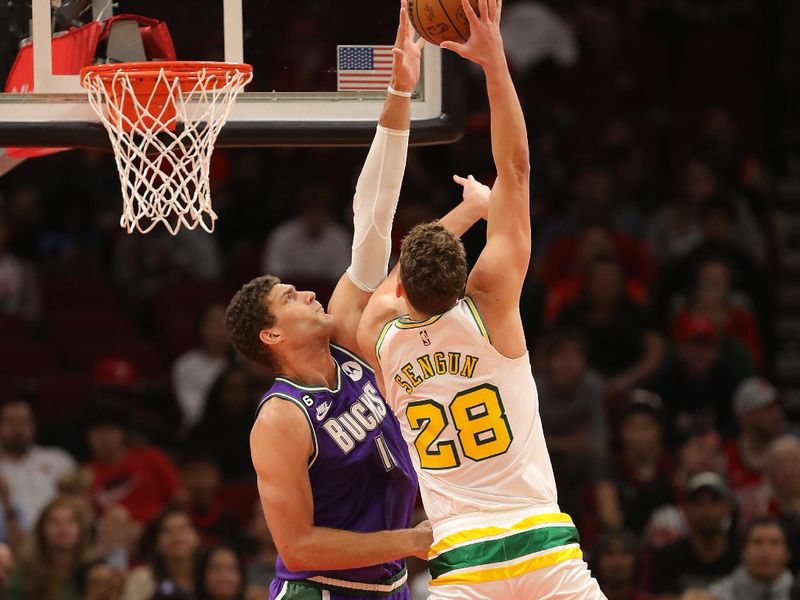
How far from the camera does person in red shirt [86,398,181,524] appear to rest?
926cm

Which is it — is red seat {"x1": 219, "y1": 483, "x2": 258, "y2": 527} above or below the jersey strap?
below

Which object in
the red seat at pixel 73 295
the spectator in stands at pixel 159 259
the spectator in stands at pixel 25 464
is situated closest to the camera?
the spectator in stands at pixel 25 464

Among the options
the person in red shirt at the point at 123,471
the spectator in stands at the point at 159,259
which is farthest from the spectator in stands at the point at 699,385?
the spectator in stands at the point at 159,259

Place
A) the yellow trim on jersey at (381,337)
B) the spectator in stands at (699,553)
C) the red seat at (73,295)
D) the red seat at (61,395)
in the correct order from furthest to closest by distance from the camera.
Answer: the red seat at (73,295) → the red seat at (61,395) → the spectator in stands at (699,553) → the yellow trim on jersey at (381,337)

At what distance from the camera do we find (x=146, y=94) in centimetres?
561

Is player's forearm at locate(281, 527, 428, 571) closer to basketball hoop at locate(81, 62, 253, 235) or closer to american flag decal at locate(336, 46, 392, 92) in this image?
basketball hoop at locate(81, 62, 253, 235)

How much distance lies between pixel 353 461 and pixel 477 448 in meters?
0.59

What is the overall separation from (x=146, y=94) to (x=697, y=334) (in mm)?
5343

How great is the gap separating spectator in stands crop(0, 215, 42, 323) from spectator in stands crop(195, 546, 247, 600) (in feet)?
12.1

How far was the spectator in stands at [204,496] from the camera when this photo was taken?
8898 mm

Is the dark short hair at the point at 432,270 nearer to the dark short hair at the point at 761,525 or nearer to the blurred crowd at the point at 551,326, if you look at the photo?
the blurred crowd at the point at 551,326

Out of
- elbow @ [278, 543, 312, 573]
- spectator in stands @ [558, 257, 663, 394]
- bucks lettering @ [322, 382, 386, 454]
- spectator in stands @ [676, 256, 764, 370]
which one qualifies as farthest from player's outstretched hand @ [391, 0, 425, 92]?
spectator in stands @ [676, 256, 764, 370]

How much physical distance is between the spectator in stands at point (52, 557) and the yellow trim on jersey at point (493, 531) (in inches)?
153

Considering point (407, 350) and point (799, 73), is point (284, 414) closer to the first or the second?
point (407, 350)
